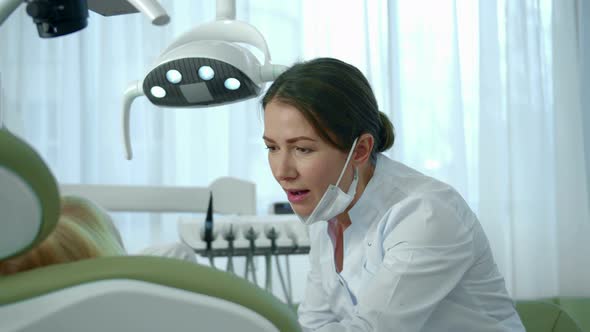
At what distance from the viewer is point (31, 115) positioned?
2871mm

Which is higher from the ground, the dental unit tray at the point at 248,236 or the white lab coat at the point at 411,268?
the white lab coat at the point at 411,268

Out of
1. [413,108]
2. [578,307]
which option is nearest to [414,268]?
[413,108]

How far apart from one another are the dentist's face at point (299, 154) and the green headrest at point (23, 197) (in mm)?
908

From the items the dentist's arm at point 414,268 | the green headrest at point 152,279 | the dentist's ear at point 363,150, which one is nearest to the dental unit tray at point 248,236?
the dentist's ear at point 363,150

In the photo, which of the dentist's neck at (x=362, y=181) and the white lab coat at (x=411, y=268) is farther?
the dentist's neck at (x=362, y=181)

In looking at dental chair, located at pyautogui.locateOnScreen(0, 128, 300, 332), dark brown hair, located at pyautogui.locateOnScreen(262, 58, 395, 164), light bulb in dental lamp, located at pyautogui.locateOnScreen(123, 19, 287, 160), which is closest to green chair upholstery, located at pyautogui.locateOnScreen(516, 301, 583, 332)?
dark brown hair, located at pyautogui.locateOnScreen(262, 58, 395, 164)

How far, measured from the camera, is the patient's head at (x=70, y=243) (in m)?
0.48

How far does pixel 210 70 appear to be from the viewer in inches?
46.0

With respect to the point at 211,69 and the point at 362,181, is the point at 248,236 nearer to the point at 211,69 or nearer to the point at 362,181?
the point at 362,181

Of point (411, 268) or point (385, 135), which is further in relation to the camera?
point (385, 135)

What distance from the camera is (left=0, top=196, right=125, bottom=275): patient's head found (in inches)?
18.9

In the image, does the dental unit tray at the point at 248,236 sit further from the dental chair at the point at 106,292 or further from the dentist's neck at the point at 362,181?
the dental chair at the point at 106,292

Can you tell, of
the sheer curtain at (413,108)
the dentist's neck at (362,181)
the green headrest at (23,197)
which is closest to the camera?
the green headrest at (23,197)

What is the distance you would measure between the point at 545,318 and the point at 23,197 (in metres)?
1.30
